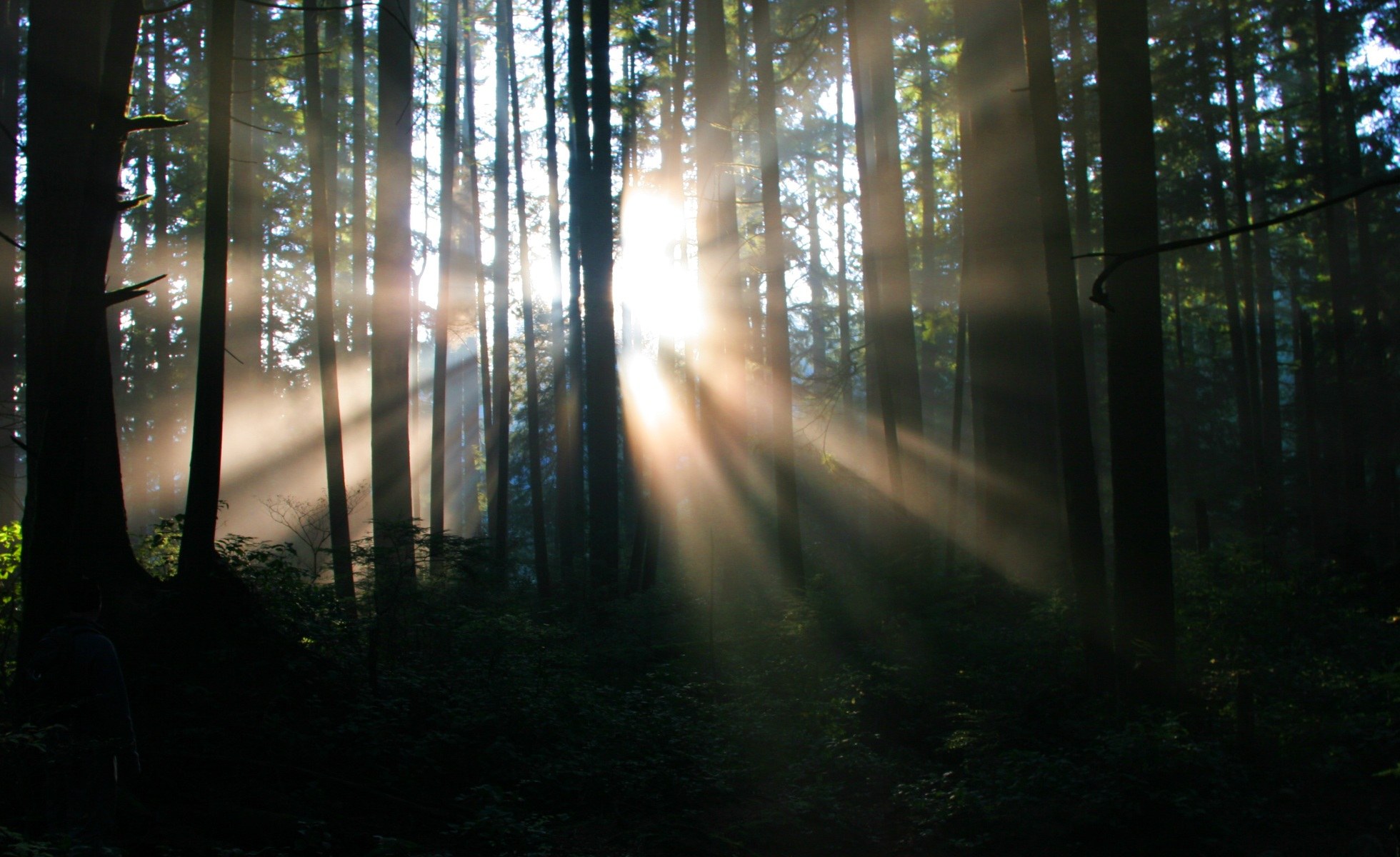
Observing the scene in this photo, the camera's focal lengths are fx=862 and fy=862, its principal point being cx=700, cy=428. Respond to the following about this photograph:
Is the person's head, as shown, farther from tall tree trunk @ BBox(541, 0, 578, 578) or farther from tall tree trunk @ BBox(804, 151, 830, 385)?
tall tree trunk @ BBox(804, 151, 830, 385)

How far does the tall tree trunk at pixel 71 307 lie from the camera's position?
237 inches

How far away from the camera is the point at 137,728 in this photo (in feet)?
20.3

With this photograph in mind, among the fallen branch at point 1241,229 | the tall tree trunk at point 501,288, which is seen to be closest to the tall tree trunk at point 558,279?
the tall tree trunk at point 501,288

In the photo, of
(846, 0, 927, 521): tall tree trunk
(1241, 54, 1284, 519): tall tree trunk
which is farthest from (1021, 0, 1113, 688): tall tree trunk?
(1241, 54, 1284, 519): tall tree trunk

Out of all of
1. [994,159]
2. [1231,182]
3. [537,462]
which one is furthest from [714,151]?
[1231,182]

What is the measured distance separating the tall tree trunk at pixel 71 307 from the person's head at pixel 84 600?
0.80 meters

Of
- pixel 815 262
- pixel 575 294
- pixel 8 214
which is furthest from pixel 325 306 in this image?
pixel 815 262

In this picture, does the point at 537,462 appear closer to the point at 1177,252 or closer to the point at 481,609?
the point at 481,609

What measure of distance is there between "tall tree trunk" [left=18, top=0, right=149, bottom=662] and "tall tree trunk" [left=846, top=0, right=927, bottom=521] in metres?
10.8

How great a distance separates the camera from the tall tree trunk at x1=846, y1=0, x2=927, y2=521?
14977mm

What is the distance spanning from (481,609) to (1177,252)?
2080 centimetres

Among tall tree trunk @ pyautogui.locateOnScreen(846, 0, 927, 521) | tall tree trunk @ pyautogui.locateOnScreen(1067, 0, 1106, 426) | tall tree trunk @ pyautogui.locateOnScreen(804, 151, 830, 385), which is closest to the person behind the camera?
tall tree trunk @ pyautogui.locateOnScreen(846, 0, 927, 521)

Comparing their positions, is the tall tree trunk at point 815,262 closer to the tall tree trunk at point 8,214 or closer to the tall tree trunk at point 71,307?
the tall tree trunk at point 8,214

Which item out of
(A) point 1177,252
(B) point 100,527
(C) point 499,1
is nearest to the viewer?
(B) point 100,527
